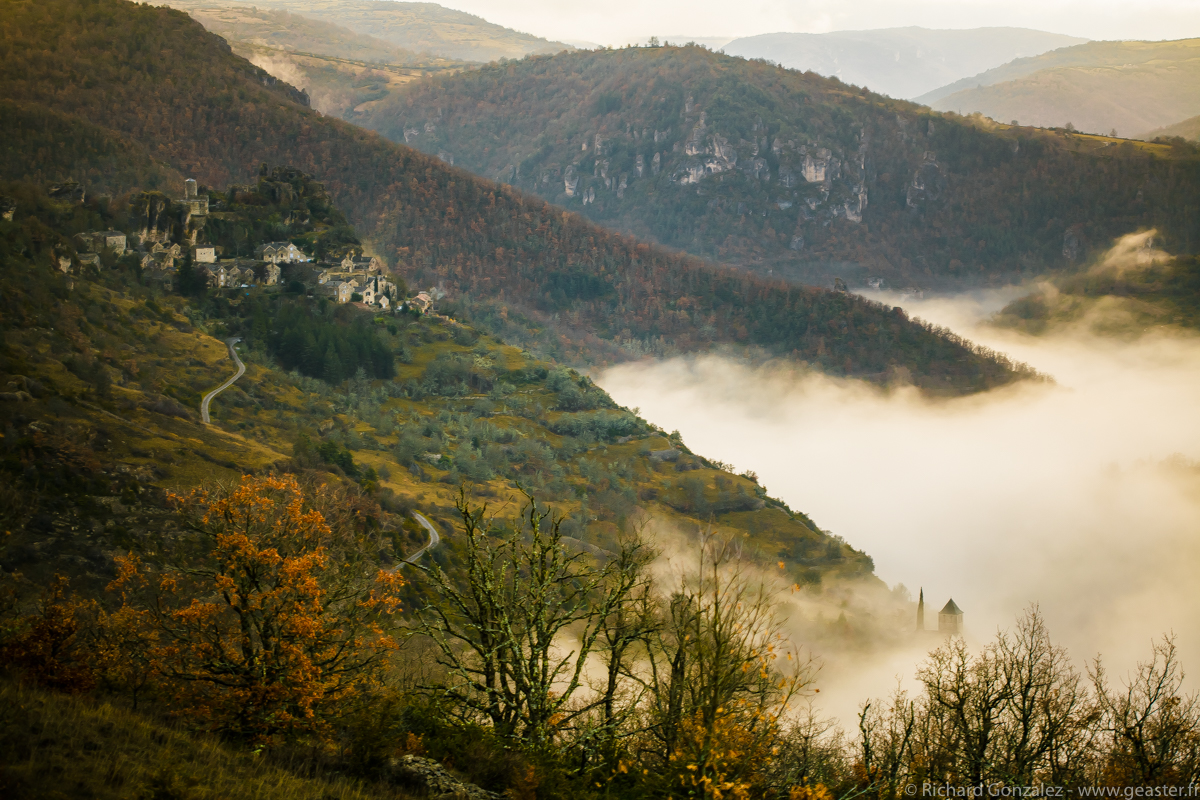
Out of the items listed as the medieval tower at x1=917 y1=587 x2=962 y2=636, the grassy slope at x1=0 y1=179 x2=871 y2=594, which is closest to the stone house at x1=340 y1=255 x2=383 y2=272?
the grassy slope at x1=0 y1=179 x2=871 y2=594

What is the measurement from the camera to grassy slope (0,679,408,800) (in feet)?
52.6

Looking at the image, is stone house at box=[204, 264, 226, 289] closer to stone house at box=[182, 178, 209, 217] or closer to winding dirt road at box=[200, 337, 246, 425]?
stone house at box=[182, 178, 209, 217]

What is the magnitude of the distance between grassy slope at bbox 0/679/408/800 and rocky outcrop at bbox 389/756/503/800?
0.70 metres

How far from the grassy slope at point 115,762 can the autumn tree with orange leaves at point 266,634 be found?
1.52 metres

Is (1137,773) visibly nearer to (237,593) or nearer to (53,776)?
(237,593)

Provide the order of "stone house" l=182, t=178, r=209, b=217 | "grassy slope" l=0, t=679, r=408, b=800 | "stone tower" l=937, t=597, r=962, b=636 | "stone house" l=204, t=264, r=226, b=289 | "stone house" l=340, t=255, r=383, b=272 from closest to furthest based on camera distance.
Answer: "grassy slope" l=0, t=679, r=408, b=800 → "stone tower" l=937, t=597, r=962, b=636 → "stone house" l=204, t=264, r=226, b=289 → "stone house" l=182, t=178, r=209, b=217 → "stone house" l=340, t=255, r=383, b=272

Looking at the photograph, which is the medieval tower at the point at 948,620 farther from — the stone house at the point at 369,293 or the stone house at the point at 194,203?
the stone house at the point at 194,203

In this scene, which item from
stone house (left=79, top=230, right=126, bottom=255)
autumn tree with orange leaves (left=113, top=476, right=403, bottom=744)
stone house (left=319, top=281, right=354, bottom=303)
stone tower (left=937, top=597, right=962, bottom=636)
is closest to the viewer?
autumn tree with orange leaves (left=113, top=476, right=403, bottom=744)

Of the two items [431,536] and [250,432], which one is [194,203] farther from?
[431,536]

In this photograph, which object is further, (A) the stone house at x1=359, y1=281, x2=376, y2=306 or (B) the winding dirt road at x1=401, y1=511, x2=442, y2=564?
(A) the stone house at x1=359, y1=281, x2=376, y2=306

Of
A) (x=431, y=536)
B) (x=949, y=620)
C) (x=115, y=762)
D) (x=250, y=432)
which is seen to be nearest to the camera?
(x=115, y=762)

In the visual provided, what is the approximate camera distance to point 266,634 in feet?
74.1

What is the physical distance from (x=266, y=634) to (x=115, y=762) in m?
5.57

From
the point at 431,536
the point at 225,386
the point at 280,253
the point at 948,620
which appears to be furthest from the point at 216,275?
the point at 948,620
